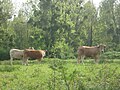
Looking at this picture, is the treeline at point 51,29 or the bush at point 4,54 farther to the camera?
the treeline at point 51,29

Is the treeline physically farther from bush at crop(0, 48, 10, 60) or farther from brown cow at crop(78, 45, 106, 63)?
brown cow at crop(78, 45, 106, 63)

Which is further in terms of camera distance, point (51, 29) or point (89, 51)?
point (51, 29)

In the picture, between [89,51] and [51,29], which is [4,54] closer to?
[51,29]

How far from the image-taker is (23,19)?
69875 millimetres

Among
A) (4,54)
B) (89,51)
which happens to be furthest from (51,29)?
(89,51)

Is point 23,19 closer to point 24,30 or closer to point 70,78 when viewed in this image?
point 24,30

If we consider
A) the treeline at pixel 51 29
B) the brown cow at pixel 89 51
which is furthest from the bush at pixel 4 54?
the brown cow at pixel 89 51

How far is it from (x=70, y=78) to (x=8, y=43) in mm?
42000

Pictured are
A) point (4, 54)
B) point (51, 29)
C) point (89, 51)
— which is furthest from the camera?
Answer: point (51, 29)

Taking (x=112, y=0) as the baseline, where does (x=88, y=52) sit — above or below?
below

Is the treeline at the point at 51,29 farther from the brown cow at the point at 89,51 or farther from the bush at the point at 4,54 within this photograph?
the brown cow at the point at 89,51

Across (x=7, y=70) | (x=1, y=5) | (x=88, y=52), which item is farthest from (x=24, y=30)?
(x=7, y=70)

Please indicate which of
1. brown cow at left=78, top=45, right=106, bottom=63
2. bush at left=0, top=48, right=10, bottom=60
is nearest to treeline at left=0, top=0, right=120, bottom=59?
bush at left=0, top=48, right=10, bottom=60

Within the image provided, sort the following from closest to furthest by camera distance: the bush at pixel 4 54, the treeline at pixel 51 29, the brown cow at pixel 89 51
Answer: the brown cow at pixel 89 51 → the bush at pixel 4 54 → the treeline at pixel 51 29
